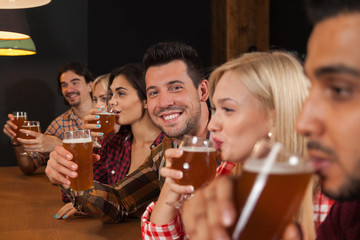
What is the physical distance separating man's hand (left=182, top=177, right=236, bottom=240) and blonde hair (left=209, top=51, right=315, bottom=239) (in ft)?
1.83

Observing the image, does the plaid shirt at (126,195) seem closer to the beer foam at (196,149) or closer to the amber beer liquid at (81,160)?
the amber beer liquid at (81,160)

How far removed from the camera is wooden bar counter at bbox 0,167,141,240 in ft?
5.45

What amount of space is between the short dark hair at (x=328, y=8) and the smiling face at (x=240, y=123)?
540mm

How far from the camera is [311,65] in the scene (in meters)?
0.72

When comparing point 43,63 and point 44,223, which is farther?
point 43,63

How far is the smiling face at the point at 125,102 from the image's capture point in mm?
2848

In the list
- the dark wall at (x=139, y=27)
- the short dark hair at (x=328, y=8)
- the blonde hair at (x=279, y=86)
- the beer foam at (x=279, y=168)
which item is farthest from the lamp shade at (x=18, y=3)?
the dark wall at (x=139, y=27)

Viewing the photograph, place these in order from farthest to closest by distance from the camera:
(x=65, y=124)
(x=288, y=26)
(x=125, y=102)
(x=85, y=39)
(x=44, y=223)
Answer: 1. (x=85, y=39)
2. (x=65, y=124)
3. (x=288, y=26)
4. (x=125, y=102)
5. (x=44, y=223)

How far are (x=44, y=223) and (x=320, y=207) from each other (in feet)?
4.30

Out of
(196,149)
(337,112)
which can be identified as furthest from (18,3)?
(337,112)

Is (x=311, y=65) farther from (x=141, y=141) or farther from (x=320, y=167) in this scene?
(x=141, y=141)

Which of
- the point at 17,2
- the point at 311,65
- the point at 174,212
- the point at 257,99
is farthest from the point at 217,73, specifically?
the point at 17,2

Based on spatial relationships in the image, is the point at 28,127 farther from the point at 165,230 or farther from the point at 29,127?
the point at 165,230

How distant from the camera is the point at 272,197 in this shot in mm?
611
